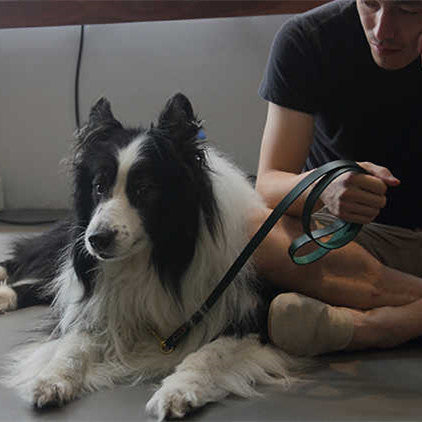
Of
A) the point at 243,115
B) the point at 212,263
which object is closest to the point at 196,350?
the point at 212,263

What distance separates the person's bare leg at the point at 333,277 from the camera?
1518mm

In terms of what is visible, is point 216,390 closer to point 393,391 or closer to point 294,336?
point 294,336

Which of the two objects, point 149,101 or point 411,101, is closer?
point 411,101

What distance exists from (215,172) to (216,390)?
521 millimetres

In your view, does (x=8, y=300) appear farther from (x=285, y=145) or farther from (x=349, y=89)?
(x=349, y=89)

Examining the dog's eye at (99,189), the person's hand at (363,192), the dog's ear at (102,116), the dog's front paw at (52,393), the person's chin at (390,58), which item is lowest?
the dog's front paw at (52,393)

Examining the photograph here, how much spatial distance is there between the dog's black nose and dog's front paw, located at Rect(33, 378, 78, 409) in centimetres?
28

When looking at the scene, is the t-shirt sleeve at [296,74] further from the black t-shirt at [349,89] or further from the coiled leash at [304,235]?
the coiled leash at [304,235]

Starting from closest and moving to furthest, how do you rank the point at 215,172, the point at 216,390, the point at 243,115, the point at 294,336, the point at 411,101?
the point at 216,390 < the point at 294,336 < the point at 215,172 < the point at 411,101 < the point at 243,115

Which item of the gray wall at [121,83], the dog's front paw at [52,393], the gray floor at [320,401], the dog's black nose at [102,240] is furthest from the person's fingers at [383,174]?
the gray wall at [121,83]

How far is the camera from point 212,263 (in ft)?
4.79

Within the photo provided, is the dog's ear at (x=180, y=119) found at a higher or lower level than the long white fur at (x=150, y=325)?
higher

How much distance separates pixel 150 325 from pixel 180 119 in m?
0.49

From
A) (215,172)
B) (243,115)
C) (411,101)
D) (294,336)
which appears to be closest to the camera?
(294,336)
